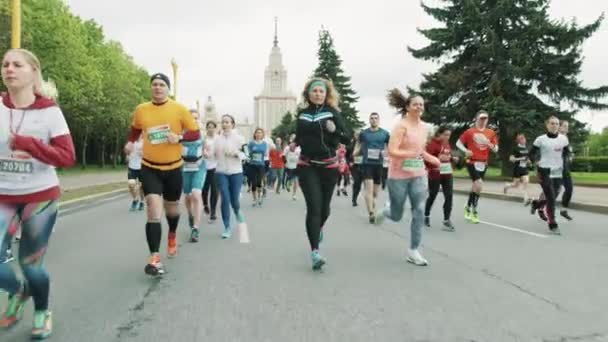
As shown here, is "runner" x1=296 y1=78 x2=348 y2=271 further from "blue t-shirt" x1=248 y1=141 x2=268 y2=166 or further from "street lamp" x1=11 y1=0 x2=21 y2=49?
"street lamp" x1=11 y1=0 x2=21 y2=49

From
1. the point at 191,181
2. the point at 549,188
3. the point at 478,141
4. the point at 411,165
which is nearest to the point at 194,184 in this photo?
the point at 191,181

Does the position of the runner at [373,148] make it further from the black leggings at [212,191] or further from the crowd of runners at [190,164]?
the black leggings at [212,191]

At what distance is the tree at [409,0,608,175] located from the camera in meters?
26.9

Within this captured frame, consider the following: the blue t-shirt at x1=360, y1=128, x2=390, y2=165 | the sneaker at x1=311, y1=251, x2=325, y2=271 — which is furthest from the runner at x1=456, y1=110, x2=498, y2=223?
the sneaker at x1=311, y1=251, x2=325, y2=271

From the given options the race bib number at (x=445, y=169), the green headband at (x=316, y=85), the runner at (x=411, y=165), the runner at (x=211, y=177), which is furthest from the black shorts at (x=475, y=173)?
the green headband at (x=316, y=85)

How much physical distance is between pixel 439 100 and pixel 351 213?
20515 millimetres

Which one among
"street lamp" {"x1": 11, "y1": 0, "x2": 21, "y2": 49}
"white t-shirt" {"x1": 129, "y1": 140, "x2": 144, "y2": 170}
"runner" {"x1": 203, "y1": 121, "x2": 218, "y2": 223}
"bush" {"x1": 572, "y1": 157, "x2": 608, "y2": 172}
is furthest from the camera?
"bush" {"x1": 572, "y1": 157, "x2": 608, "y2": 172}

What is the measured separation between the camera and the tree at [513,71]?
26.9 meters

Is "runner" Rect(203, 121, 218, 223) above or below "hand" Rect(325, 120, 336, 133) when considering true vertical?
below

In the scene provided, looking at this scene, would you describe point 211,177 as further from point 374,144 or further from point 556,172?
point 556,172

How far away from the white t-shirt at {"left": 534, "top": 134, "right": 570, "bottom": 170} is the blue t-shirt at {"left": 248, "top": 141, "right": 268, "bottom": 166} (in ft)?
19.8

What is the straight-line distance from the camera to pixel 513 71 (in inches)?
1051

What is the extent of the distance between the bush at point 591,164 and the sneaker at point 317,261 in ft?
126

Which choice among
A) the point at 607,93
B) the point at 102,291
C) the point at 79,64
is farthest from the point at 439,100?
Answer: the point at 102,291
